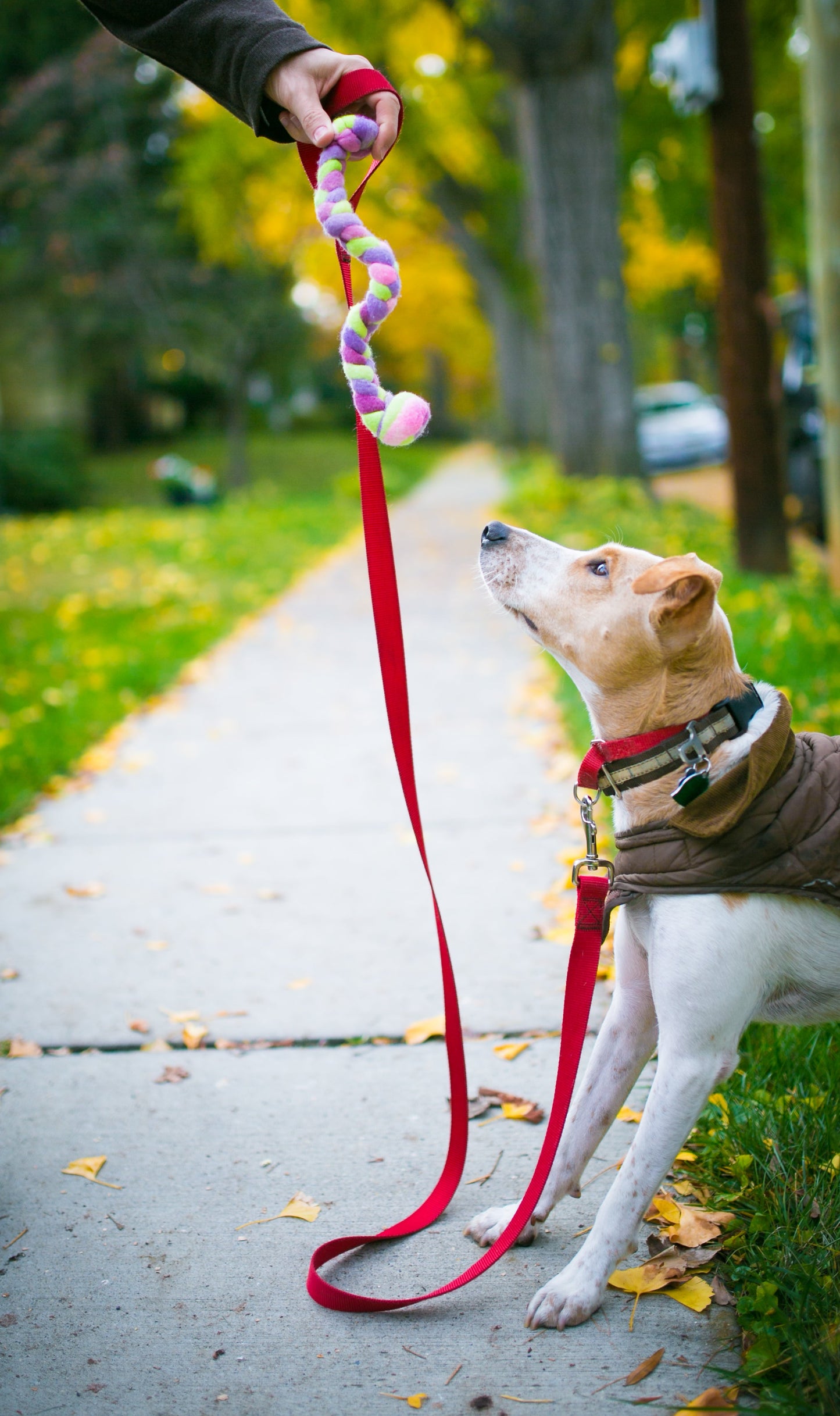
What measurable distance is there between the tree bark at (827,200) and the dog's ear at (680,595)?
19.5ft

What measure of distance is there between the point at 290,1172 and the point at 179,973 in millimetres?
1143

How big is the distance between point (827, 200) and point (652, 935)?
6.68 m

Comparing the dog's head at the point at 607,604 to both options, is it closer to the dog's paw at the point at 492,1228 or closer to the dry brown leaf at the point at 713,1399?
the dog's paw at the point at 492,1228

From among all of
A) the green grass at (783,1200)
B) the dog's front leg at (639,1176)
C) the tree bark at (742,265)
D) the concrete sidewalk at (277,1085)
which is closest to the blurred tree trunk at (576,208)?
the tree bark at (742,265)

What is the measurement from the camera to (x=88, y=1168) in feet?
8.78

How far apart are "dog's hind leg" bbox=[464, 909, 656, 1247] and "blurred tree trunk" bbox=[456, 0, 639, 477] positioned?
12.1 m

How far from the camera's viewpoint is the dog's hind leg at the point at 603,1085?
236cm

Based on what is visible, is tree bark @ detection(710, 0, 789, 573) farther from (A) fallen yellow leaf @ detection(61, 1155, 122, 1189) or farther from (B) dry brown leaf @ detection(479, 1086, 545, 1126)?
(A) fallen yellow leaf @ detection(61, 1155, 122, 1189)

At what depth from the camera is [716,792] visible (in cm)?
213

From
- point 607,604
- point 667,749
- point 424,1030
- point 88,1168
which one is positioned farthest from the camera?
point 424,1030

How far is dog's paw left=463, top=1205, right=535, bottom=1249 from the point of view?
239 centimetres

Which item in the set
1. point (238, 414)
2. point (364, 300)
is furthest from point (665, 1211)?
point (238, 414)

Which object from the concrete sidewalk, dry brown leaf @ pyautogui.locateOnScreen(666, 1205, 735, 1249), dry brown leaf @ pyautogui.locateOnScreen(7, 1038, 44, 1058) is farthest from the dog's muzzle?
dry brown leaf @ pyautogui.locateOnScreen(7, 1038, 44, 1058)

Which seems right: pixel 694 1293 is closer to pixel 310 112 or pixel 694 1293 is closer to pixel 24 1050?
pixel 24 1050
